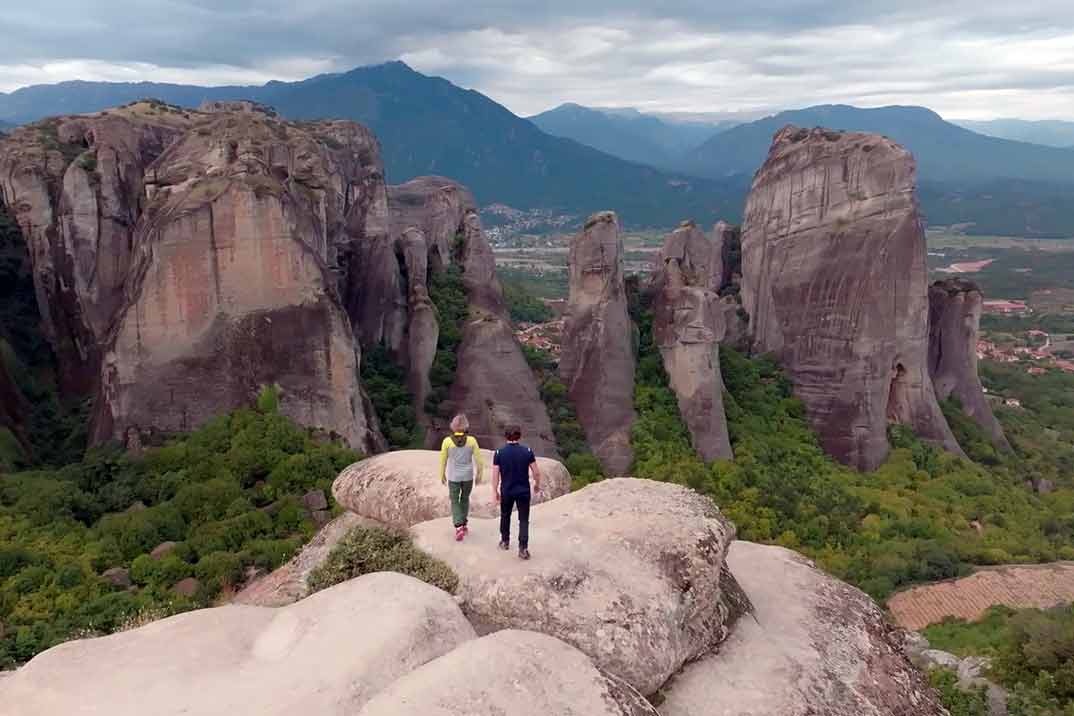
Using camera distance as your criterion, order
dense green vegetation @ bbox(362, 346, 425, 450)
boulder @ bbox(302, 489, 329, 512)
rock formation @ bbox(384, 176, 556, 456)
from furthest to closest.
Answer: rock formation @ bbox(384, 176, 556, 456) < dense green vegetation @ bbox(362, 346, 425, 450) < boulder @ bbox(302, 489, 329, 512)

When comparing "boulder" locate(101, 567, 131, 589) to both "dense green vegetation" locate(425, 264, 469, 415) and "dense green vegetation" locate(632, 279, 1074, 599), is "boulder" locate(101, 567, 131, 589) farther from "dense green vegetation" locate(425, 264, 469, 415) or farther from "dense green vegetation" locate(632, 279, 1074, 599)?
"dense green vegetation" locate(632, 279, 1074, 599)

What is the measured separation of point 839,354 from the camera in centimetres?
2789

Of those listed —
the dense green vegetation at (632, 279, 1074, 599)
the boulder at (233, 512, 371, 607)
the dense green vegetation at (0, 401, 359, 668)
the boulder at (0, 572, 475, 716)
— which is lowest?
the dense green vegetation at (632, 279, 1074, 599)

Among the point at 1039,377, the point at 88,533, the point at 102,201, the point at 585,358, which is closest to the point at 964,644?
the point at 585,358

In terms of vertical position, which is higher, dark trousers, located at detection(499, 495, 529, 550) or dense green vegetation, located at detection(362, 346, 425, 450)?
dark trousers, located at detection(499, 495, 529, 550)

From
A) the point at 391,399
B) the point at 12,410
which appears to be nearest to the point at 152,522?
the point at 12,410

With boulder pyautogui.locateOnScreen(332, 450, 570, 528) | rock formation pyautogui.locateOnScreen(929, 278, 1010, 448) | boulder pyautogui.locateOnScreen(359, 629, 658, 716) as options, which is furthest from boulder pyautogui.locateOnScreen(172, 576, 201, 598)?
rock formation pyautogui.locateOnScreen(929, 278, 1010, 448)

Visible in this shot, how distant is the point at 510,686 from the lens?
5.94 metres

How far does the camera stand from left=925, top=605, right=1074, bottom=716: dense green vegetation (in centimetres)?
→ 1279

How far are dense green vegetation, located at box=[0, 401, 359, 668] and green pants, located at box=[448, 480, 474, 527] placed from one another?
5.25 m

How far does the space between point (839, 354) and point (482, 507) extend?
2119cm

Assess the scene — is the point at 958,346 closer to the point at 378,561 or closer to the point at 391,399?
the point at 391,399

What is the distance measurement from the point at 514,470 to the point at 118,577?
10.1 metres

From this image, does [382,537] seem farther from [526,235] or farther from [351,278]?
[526,235]
